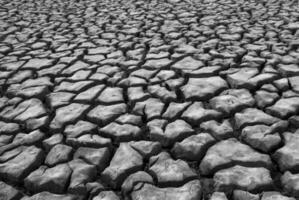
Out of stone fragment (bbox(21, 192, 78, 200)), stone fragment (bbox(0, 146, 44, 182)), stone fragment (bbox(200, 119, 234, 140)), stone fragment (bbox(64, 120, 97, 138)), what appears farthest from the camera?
stone fragment (bbox(64, 120, 97, 138))

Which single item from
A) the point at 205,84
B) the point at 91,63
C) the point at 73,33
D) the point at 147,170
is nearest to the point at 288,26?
the point at 205,84

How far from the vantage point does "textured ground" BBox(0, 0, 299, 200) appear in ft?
4.78

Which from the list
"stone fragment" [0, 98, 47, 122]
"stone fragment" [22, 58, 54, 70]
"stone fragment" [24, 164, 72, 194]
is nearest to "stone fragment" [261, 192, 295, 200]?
"stone fragment" [24, 164, 72, 194]

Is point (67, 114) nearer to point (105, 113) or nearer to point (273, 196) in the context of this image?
point (105, 113)

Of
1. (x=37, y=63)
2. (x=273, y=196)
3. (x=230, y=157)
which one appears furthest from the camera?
(x=37, y=63)

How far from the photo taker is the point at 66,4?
4730mm

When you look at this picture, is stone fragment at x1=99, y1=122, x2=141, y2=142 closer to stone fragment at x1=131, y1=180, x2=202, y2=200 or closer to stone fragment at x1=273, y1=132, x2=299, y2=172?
stone fragment at x1=131, y1=180, x2=202, y2=200

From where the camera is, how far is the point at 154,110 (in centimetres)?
198

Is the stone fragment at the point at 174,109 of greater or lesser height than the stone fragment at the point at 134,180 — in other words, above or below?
below

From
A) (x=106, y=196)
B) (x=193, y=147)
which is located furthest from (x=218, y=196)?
(x=106, y=196)

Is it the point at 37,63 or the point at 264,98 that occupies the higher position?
the point at 264,98

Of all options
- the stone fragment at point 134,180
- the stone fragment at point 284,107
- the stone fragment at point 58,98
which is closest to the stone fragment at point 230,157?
the stone fragment at point 134,180

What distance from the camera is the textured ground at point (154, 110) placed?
146 cm

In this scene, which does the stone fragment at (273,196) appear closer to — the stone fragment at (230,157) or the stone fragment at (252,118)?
the stone fragment at (230,157)
